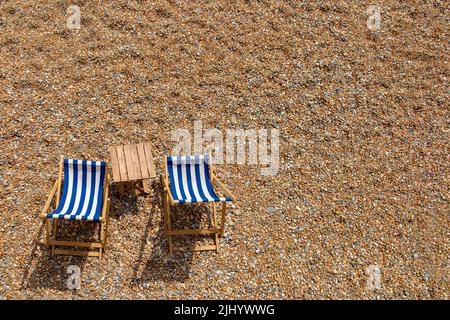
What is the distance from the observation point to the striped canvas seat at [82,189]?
4945 millimetres

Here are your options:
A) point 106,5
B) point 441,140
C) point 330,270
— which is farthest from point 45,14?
point 441,140

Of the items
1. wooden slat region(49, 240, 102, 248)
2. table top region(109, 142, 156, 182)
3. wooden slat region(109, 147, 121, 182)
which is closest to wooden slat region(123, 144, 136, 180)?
table top region(109, 142, 156, 182)

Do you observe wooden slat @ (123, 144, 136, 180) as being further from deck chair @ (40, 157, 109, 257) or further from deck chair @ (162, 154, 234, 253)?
deck chair @ (162, 154, 234, 253)

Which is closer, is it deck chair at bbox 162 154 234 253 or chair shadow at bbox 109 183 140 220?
deck chair at bbox 162 154 234 253

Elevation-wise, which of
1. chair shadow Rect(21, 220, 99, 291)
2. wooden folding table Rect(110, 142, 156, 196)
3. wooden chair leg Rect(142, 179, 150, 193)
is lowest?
chair shadow Rect(21, 220, 99, 291)

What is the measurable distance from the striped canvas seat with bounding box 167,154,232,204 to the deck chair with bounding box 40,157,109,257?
751 mm

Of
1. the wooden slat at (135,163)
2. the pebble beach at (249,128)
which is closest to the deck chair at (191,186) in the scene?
the pebble beach at (249,128)

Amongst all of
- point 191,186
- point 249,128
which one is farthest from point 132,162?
point 249,128

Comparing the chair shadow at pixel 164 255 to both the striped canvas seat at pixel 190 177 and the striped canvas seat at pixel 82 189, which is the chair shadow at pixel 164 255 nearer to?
the striped canvas seat at pixel 190 177

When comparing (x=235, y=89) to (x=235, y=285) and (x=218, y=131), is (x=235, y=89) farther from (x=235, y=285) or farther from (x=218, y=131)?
(x=235, y=285)

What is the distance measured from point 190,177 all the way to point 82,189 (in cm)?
121

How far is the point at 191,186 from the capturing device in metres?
5.35

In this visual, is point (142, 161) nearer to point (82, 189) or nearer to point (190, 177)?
point (190, 177)

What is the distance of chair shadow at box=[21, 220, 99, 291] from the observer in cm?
495
